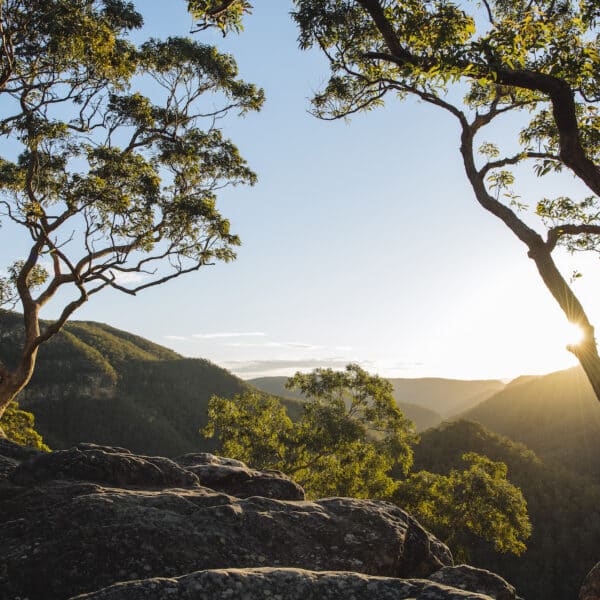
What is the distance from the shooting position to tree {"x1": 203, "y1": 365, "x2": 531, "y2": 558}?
27.2 metres

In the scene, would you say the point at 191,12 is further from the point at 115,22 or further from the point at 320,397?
the point at 320,397

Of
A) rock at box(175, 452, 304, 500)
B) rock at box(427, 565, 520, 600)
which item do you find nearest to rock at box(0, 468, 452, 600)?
rock at box(427, 565, 520, 600)

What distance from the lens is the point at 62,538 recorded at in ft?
18.9

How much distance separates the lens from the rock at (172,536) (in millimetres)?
5367

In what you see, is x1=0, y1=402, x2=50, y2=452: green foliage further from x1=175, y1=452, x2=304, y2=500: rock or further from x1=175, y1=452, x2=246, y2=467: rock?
x1=175, y1=452, x2=304, y2=500: rock

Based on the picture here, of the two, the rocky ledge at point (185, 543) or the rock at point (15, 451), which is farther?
the rock at point (15, 451)

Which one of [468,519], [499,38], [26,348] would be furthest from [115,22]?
[468,519]

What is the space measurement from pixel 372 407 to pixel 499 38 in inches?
910

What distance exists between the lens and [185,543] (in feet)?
19.7

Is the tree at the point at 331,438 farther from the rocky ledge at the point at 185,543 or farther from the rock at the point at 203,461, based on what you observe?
the rocky ledge at the point at 185,543

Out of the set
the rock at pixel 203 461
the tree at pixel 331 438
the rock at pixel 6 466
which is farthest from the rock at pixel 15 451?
the tree at pixel 331 438

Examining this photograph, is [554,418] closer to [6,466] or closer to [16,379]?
[16,379]

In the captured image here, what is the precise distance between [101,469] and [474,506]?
2734 cm

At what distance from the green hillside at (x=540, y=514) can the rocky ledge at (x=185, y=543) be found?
7653 centimetres
